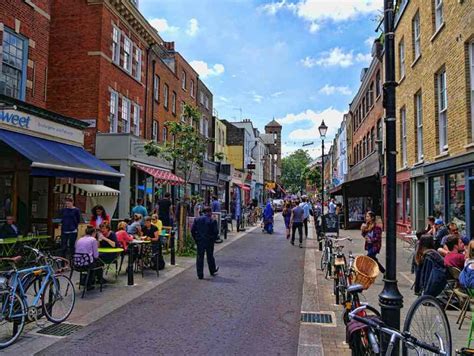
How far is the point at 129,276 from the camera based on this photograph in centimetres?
936

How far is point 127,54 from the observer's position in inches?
822

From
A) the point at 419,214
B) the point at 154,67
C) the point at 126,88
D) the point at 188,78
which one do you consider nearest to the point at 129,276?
the point at 419,214

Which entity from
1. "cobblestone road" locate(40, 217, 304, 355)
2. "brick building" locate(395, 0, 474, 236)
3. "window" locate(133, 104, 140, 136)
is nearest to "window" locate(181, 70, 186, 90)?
"window" locate(133, 104, 140, 136)

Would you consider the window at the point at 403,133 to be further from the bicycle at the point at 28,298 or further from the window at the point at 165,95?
the bicycle at the point at 28,298

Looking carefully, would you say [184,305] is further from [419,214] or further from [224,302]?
[419,214]

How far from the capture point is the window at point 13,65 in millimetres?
12781

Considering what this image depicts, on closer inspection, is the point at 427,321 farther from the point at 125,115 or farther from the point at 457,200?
the point at 125,115

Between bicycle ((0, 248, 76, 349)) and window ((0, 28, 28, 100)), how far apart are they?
27.0ft

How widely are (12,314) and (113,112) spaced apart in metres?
14.9

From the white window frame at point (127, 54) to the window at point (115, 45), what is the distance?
26.0 inches

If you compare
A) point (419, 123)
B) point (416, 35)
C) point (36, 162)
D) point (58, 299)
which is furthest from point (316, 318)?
point (416, 35)

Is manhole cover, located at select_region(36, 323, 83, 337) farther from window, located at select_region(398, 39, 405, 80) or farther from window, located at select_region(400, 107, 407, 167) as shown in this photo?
window, located at select_region(398, 39, 405, 80)

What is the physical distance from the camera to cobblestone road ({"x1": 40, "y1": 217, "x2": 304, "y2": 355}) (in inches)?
219

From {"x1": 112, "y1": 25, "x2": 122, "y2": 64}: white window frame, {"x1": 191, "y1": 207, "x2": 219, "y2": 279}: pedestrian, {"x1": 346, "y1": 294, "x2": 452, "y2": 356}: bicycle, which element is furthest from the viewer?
{"x1": 112, "y1": 25, "x2": 122, "y2": 64}: white window frame
